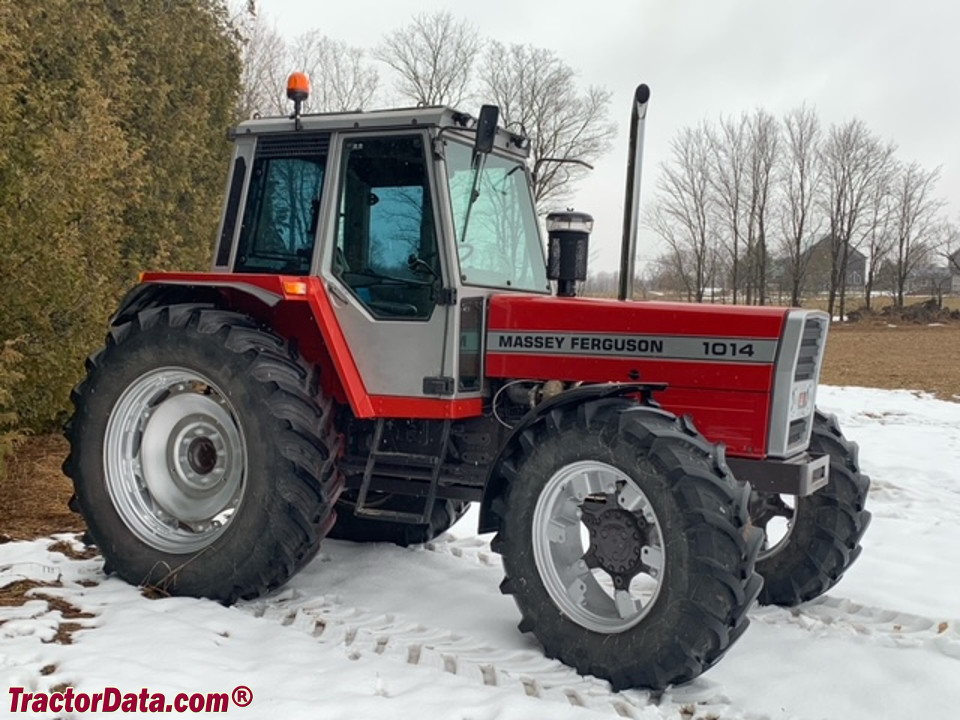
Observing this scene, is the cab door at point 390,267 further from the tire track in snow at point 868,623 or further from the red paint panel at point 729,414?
the tire track in snow at point 868,623

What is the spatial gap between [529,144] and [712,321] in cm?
161

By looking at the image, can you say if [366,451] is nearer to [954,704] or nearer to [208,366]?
[208,366]

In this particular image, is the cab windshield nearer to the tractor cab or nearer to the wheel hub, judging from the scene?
the tractor cab

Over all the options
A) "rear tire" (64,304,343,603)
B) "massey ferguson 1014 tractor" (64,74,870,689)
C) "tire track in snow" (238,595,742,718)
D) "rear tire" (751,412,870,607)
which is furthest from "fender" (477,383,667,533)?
"rear tire" (751,412,870,607)

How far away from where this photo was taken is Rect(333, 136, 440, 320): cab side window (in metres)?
4.09

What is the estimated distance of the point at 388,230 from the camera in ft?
13.7

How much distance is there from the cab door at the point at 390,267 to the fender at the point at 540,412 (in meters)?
0.49

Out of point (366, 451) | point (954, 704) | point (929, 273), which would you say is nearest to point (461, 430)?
point (366, 451)

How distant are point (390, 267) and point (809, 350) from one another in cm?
196

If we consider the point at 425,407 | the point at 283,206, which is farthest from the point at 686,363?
the point at 283,206

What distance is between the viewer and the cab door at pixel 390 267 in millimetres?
4062

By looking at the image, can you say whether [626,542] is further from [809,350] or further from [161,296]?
[161,296]

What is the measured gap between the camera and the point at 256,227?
4.50m

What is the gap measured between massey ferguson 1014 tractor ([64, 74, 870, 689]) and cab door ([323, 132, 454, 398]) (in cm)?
1
